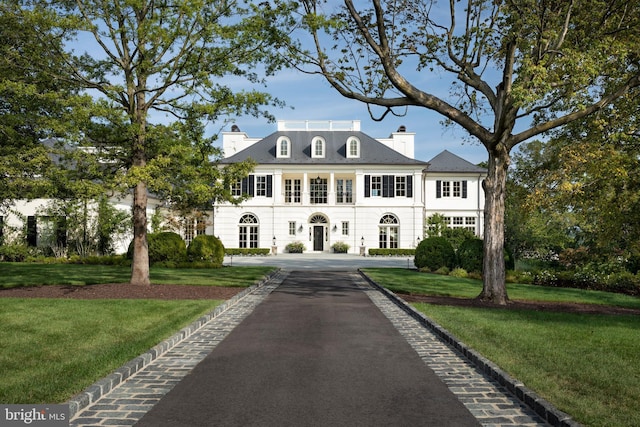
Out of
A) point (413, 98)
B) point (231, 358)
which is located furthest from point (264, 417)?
point (413, 98)

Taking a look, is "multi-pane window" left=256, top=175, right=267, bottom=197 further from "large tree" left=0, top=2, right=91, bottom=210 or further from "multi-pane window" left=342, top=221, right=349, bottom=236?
"large tree" left=0, top=2, right=91, bottom=210

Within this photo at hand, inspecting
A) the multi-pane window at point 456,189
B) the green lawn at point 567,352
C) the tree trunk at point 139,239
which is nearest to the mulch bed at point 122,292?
the tree trunk at point 139,239

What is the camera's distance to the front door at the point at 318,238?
4506 cm

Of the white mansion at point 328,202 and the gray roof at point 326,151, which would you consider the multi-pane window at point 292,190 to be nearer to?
the white mansion at point 328,202

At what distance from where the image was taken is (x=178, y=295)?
14156mm

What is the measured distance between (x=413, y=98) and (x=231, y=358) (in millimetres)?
8892

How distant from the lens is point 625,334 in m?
9.18

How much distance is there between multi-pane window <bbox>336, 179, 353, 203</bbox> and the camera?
45.7 meters

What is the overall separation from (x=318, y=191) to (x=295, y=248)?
5.55 metres

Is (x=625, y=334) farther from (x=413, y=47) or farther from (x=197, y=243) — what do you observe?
(x=197, y=243)

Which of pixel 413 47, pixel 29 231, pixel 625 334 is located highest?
pixel 413 47

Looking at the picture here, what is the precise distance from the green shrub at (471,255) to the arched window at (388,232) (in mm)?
20618

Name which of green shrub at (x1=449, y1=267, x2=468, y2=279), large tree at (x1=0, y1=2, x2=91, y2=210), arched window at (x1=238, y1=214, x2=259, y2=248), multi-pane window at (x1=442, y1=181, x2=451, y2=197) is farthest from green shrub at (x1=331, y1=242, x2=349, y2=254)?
large tree at (x1=0, y1=2, x2=91, y2=210)

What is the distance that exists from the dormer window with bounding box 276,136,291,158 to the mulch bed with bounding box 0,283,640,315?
30067 millimetres
